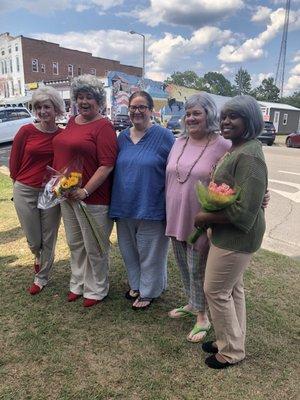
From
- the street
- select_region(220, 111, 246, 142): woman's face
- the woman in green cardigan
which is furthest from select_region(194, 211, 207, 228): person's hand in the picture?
the street

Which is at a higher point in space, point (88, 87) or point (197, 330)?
point (88, 87)

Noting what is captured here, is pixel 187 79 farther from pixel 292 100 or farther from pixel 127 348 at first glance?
pixel 127 348

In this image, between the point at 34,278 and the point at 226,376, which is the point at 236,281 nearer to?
the point at 226,376

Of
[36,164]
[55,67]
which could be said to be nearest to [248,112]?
[36,164]

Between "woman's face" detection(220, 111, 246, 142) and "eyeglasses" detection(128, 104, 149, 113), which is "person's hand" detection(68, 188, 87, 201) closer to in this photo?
"eyeglasses" detection(128, 104, 149, 113)

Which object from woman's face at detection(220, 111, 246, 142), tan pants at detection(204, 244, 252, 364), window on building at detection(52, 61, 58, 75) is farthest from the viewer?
window on building at detection(52, 61, 58, 75)

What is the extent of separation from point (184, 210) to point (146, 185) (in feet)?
1.34

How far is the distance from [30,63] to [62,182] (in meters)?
48.1

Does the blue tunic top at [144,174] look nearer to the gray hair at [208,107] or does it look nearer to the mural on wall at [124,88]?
the gray hair at [208,107]

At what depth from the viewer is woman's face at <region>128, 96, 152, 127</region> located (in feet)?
10.1

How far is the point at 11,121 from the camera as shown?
1639 centimetres

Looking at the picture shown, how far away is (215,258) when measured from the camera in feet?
8.09

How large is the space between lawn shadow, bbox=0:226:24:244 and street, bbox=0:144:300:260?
3.43 metres

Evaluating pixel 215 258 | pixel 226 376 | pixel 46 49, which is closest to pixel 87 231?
pixel 215 258
